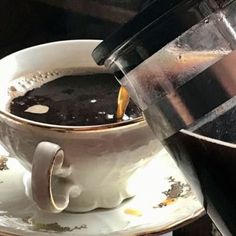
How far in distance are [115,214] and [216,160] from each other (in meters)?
0.18

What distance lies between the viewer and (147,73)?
0.40 metres

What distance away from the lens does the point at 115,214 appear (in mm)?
546

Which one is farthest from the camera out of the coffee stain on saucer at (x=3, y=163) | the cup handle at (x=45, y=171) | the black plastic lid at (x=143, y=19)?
the coffee stain on saucer at (x=3, y=163)

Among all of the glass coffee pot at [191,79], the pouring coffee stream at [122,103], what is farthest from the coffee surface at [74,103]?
the glass coffee pot at [191,79]

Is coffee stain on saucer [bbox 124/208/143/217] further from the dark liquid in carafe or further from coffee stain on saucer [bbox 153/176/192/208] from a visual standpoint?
the dark liquid in carafe

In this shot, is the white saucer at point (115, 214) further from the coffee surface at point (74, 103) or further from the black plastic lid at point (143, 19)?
the black plastic lid at point (143, 19)

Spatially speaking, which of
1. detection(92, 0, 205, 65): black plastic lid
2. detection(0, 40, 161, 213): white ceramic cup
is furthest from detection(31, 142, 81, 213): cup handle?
detection(92, 0, 205, 65): black plastic lid

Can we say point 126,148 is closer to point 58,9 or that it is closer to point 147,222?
point 147,222

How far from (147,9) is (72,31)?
603mm

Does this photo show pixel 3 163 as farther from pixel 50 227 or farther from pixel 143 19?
pixel 143 19

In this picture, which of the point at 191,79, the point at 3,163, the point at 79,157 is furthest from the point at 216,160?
the point at 3,163

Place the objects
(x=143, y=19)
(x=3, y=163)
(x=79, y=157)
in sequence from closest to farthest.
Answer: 1. (x=143, y=19)
2. (x=79, y=157)
3. (x=3, y=163)

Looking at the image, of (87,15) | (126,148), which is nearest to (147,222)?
(126,148)

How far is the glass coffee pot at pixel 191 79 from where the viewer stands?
379 millimetres
